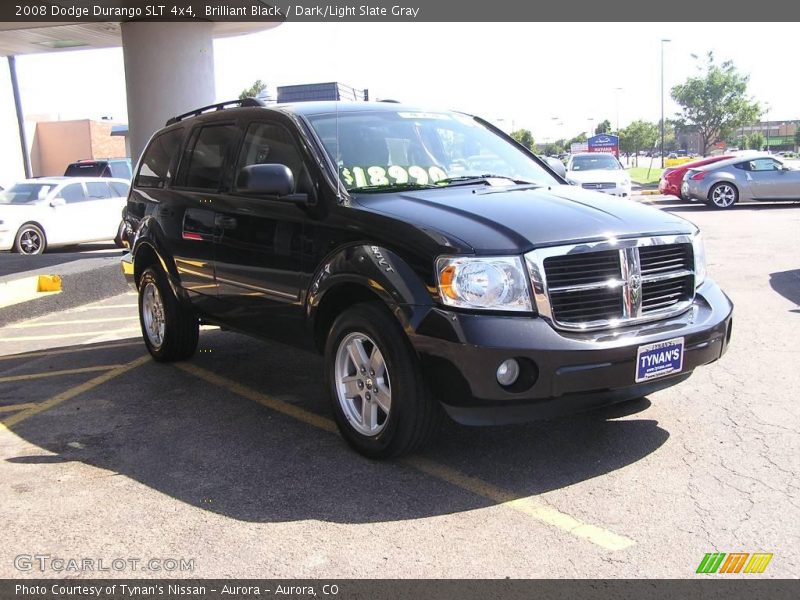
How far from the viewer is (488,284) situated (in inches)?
155

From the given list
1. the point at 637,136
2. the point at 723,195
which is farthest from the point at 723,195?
the point at 637,136

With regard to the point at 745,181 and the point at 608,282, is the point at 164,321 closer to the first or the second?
the point at 608,282

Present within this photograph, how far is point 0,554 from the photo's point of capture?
3.50m

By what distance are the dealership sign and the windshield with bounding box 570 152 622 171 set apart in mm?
32701

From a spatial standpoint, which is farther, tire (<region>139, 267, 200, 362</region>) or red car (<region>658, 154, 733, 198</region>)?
red car (<region>658, 154, 733, 198</region>)

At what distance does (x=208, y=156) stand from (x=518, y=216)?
280 cm

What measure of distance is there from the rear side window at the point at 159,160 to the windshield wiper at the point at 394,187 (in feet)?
7.84

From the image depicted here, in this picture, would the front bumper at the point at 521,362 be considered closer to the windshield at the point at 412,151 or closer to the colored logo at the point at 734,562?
the colored logo at the point at 734,562

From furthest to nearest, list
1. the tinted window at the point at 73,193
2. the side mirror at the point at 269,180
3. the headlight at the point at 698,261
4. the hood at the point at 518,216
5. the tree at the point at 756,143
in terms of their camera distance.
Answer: the tree at the point at 756,143 → the tinted window at the point at 73,193 → the side mirror at the point at 269,180 → the headlight at the point at 698,261 → the hood at the point at 518,216

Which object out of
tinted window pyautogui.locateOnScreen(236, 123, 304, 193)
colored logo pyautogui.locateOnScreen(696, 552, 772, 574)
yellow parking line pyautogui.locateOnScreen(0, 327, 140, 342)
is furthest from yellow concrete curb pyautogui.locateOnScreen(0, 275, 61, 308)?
colored logo pyautogui.locateOnScreen(696, 552, 772, 574)

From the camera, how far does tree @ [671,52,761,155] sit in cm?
5322

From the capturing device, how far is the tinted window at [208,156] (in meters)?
5.85

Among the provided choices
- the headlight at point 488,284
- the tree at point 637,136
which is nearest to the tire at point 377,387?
the headlight at point 488,284

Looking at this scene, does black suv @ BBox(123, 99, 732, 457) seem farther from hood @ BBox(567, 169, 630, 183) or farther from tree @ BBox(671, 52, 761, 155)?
tree @ BBox(671, 52, 761, 155)
